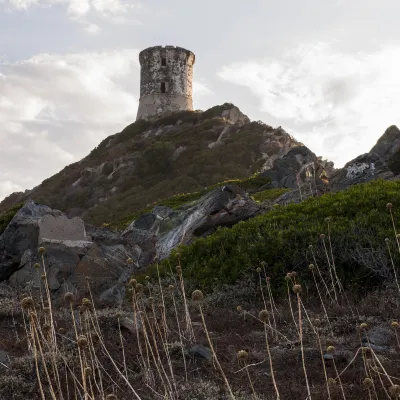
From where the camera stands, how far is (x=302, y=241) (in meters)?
9.47

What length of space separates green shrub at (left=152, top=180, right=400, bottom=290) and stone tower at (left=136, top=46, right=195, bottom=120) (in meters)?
51.8

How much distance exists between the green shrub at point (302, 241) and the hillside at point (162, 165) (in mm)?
25935

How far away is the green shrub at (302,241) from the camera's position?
8.75 metres

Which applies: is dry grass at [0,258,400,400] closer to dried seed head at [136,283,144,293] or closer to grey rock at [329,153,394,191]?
dried seed head at [136,283,144,293]

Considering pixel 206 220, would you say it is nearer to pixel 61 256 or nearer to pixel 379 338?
pixel 61 256

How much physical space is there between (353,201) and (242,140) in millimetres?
38644

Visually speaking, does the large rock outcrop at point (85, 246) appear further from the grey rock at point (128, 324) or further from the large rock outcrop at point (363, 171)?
the large rock outcrop at point (363, 171)

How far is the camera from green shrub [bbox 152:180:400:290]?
875 cm

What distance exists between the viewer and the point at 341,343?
18.4 feet

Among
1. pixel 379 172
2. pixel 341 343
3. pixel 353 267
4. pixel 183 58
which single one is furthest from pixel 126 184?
pixel 341 343

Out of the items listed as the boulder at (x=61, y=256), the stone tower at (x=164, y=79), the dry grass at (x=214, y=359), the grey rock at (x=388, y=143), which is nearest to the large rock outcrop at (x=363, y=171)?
the grey rock at (x=388, y=143)

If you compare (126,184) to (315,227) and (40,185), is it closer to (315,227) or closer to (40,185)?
(40,185)

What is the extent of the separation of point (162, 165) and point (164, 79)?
17.4 meters

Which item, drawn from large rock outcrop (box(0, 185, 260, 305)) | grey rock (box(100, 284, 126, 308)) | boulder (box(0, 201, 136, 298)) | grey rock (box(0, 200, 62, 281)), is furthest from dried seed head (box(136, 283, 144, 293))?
grey rock (box(0, 200, 62, 281))
